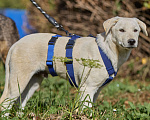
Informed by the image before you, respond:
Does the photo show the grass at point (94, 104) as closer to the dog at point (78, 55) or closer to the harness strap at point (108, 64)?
the dog at point (78, 55)

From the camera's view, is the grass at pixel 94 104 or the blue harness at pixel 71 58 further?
the blue harness at pixel 71 58

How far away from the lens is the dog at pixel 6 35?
12.2ft

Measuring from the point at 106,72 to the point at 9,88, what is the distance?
4.38 feet

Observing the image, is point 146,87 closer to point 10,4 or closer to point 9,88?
point 9,88

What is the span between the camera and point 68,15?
641 centimetres

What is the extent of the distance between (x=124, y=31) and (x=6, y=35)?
188 cm

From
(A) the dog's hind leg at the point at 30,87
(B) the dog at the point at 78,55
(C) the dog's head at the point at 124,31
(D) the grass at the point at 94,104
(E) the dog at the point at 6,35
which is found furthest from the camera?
(E) the dog at the point at 6,35

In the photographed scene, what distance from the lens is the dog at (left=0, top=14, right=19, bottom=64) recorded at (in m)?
3.72

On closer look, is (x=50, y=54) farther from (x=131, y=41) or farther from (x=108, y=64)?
(x=131, y=41)

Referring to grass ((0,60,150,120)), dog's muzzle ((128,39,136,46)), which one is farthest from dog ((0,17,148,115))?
grass ((0,60,150,120))

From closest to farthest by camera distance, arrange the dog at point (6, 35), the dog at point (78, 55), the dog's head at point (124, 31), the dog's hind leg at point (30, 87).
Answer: the dog's head at point (124, 31), the dog at point (78, 55), the dog's hind leg at point (30, 87), the dog at point (6, 35)

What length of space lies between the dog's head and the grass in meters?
0.86

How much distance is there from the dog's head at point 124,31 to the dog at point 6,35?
160 cm

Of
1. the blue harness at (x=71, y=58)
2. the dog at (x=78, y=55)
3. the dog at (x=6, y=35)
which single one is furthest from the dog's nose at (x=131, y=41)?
the dog at (x=6, y=35)
